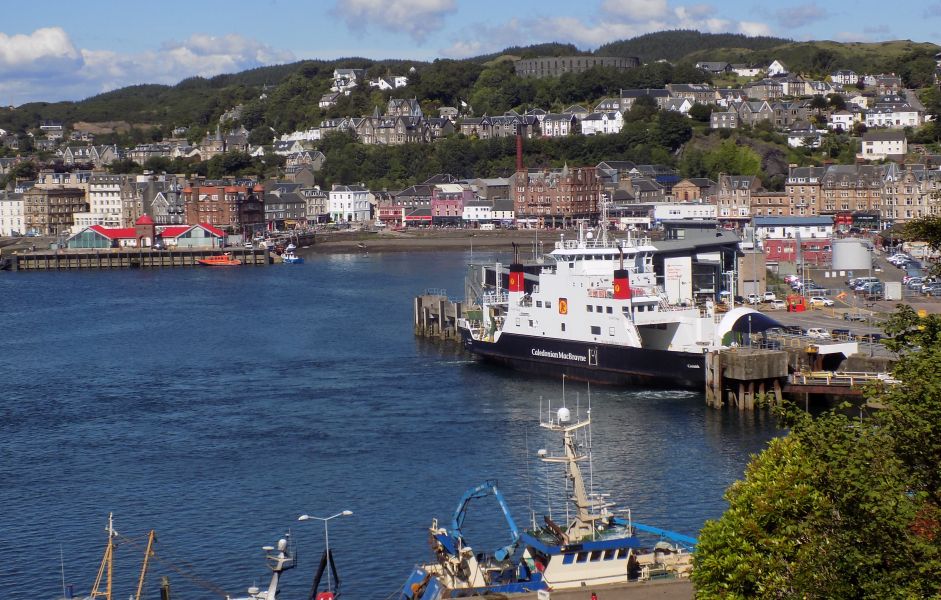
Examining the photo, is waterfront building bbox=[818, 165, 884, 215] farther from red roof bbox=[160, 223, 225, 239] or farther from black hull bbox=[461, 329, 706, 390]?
black hull bbox=[461, 329, 706, 390]

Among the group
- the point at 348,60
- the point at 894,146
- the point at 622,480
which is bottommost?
the point at 622,480

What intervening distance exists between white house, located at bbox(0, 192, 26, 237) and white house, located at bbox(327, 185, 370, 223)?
25.5 m

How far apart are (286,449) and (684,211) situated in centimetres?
6601

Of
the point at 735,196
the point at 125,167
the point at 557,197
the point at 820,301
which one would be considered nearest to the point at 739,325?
the point at 820,301

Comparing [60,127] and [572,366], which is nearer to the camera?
[572,366]

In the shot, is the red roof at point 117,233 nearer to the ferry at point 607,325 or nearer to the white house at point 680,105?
the white house at point 680,105

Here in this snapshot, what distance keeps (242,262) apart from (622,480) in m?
64.6

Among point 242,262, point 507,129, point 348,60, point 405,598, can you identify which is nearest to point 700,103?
point 507,129

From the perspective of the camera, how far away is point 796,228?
240 ft

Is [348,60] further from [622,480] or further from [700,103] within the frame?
[622,480]

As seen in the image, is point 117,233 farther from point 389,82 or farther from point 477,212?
point 389,82

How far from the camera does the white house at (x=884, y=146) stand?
101 metres

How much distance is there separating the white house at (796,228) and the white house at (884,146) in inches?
1220

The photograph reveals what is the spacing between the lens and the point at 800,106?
119 metres
